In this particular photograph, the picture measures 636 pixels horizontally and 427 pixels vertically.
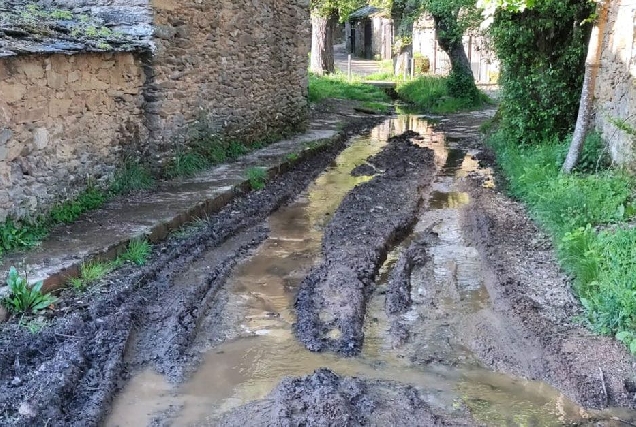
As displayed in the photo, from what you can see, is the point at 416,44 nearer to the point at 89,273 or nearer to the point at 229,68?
the point at 229,68

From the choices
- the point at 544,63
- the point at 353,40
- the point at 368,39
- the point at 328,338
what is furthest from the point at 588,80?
the point at 353,40

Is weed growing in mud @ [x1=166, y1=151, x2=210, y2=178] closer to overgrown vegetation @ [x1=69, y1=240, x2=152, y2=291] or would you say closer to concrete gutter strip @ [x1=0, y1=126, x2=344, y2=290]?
concrete gutter strip @ [x1=0, y1=126, x2=344, y2=290]

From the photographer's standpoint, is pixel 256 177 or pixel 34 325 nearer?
pixel 34 325

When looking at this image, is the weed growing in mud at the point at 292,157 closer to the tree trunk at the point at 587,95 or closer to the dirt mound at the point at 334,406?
the tree trunk at the point at 587,95

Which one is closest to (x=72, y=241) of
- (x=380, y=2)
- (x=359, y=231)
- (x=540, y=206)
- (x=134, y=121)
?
(x=134, y=121)

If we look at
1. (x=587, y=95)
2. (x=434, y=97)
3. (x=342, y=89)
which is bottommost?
(x=434, y=97)

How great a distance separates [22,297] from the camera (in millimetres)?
5102

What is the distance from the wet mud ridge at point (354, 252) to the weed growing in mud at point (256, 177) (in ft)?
4.22

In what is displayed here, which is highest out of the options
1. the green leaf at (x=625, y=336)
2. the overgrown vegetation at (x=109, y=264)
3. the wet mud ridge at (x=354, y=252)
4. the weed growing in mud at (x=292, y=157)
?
the weed growing in mud at (x=292, y=157)

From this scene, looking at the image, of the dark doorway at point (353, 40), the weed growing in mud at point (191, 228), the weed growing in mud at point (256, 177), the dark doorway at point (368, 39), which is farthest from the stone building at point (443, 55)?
the weed growing in mud at point (191, 228)

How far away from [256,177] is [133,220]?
280cm

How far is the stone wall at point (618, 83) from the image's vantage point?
25.7 ft

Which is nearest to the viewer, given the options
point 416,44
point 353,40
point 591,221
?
point 591,221

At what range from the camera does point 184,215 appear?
7.66m
